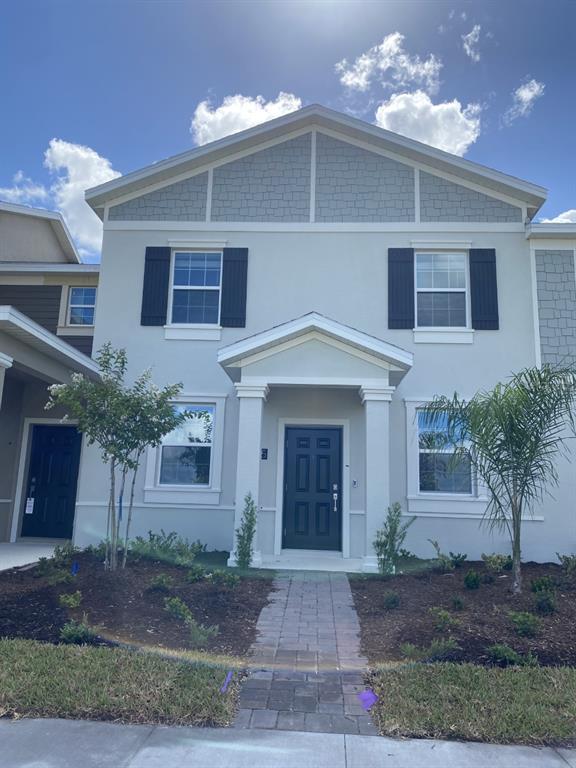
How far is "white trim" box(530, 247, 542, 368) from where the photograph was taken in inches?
400

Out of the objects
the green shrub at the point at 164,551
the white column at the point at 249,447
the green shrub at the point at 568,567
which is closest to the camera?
the green shrub at the point at 568,567

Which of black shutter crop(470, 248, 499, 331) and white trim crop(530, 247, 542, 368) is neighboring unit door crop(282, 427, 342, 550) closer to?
black shutter crop(470, 248, 499, 331)

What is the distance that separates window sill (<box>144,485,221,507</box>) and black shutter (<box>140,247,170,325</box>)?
10.2 ft

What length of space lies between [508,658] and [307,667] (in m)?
1.72

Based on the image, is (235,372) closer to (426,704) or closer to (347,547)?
(347,547)

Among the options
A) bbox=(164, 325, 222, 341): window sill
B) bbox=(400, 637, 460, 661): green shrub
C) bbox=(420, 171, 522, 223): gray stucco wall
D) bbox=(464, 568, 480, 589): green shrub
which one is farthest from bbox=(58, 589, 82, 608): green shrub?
bbox=(420, 171, 522, 223): gray stucco wall

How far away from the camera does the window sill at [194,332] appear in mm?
10609

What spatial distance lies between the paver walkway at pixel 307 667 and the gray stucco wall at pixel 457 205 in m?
7.14

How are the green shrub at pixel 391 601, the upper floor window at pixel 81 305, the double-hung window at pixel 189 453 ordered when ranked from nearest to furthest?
the green shrub at pixel 391 601, the double-hung window at pixel 189 453, the upper floor window at pixel 81 305

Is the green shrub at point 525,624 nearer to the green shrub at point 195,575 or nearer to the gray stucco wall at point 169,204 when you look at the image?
the green shrub at point 195,575

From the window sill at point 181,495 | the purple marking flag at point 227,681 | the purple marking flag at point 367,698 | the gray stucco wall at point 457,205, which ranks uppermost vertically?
the gray stucco wall at point 457,205

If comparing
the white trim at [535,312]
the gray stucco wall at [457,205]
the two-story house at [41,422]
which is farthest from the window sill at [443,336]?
the two-story house at [41,422]

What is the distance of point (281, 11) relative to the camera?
30.8 ft

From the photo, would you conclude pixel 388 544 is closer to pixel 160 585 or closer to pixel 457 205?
pixel 160 585
